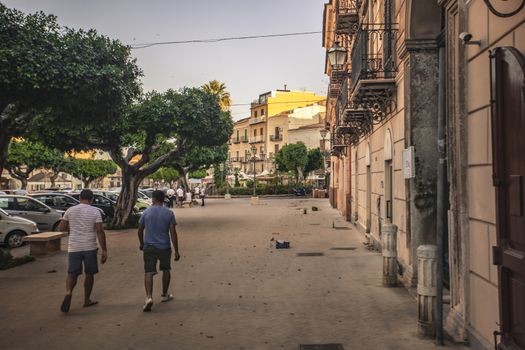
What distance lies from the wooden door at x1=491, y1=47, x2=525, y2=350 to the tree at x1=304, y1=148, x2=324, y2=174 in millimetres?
60549

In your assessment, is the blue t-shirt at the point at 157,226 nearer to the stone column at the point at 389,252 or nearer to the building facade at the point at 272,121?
the stone column at the point at 389,252

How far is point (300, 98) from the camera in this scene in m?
88.6

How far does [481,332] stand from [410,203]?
3829 mm

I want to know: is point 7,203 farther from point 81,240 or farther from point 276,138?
point 276,138

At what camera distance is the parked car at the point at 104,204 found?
25189 millimetres

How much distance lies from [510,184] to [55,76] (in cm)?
1080

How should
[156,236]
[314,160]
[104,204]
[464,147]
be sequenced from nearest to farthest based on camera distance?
[464,147]
[156,236]
[104,204]
[314,160]

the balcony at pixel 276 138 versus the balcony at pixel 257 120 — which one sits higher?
the balcony at pixel 257 120

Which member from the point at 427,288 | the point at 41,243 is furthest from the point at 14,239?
the point at 427,288

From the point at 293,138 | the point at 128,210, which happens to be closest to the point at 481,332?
the point at 128,210

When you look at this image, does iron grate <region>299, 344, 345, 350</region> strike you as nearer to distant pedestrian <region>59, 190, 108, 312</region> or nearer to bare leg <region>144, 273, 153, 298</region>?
bare leg <region>144, 273, 153, 298</region>

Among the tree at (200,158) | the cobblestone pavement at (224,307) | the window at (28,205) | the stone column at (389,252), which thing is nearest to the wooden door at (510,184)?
the cobblestone pavement at (224,307)

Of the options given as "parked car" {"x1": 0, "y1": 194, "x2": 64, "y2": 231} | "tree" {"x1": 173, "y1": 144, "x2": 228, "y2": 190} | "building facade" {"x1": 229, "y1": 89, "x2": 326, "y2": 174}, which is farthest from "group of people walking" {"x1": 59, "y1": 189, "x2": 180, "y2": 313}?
"building facade" {"x1": 229, "y1": 89, "x2": 326, "y2": 174}

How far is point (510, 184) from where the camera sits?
14.1ft
